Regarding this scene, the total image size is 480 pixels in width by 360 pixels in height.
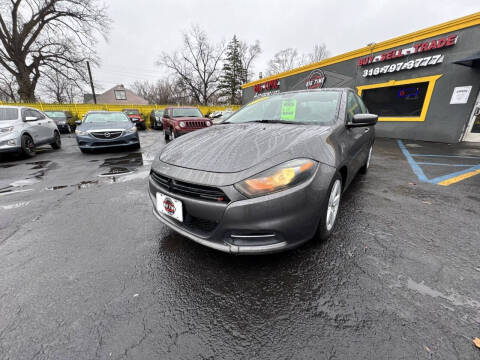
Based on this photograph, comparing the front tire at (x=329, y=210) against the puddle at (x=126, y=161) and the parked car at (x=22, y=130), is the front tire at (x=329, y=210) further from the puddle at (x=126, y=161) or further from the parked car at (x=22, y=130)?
the parked car at (x=22, y=130)

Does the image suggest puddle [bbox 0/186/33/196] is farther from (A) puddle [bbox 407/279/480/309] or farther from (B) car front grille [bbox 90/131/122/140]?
(A) puddle [bbox 407/279/480/309]

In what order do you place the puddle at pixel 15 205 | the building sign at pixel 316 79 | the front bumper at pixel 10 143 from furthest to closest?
the building sign at pixel 316 79, the front bumper at pixel 10 143, the puddle at pixel 15 205

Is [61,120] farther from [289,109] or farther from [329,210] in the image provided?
[329,210]

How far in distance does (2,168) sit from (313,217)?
7.24 m

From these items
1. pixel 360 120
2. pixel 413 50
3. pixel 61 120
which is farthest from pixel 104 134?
pixel 413 50

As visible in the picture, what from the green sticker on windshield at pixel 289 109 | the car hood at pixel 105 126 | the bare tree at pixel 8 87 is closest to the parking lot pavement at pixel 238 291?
the green sticker on windshield at pixel 289 109

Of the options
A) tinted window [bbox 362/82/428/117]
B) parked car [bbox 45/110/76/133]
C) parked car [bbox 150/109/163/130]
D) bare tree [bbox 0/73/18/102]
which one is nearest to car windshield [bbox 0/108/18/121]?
parked car [bbox 45/110/76/133]

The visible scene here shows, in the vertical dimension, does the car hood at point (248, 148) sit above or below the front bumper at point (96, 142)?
above

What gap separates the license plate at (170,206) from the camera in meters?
1.59

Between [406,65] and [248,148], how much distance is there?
10.2m

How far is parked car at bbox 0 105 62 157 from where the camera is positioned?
550cm

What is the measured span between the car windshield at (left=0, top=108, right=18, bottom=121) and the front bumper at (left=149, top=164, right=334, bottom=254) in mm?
7467

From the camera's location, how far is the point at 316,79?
1188cm

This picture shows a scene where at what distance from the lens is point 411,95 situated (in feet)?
28.3
